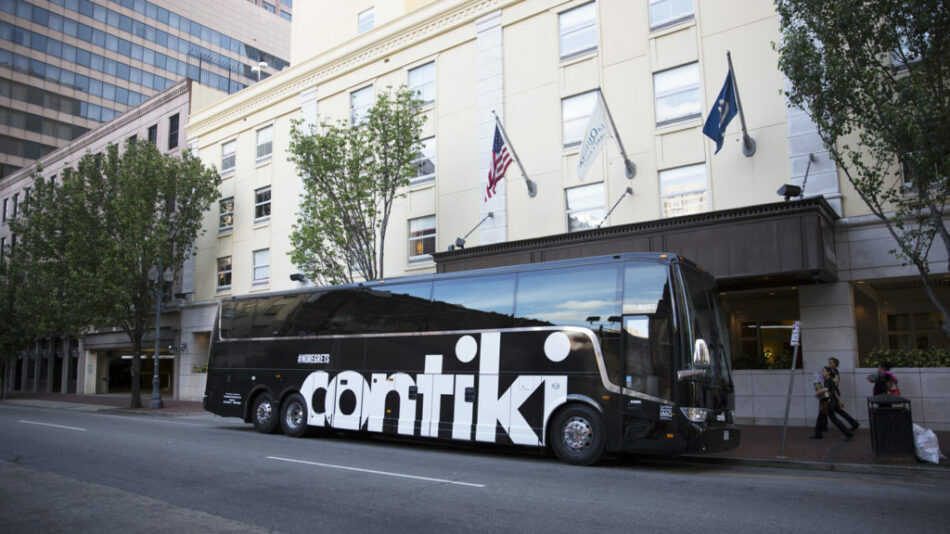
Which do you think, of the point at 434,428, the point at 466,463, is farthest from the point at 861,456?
the point at 434,428

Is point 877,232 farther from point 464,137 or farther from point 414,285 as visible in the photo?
point 464,137

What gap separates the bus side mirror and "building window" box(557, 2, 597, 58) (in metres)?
12.8

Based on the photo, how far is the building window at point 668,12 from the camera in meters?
19.2

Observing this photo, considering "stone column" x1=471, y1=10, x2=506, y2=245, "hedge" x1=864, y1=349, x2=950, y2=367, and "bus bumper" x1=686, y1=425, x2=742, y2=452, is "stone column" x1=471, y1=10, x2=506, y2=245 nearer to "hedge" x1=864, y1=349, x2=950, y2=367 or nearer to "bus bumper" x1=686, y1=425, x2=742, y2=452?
"hedge" x1=864, y1=349, x2=950, y2=367

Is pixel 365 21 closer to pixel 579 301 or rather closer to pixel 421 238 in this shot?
pixel 421 238

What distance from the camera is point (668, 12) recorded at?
64.2 ft

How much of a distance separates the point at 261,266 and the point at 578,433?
22.5 m

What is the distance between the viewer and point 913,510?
24.1ft

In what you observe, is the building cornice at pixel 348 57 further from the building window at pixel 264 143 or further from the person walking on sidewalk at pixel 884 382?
the person walking on sidewalk at pixel 884 382

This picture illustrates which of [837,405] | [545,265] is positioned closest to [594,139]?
[545,265]

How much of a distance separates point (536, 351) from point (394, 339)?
3561 mm

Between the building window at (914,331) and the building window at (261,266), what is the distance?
2479 centimetres

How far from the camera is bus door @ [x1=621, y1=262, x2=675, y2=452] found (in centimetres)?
1050

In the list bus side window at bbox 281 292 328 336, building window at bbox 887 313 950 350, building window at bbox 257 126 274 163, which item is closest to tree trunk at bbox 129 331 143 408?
building window at bbox 257 126 274 163
